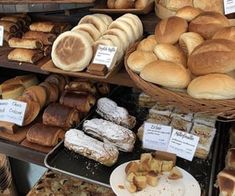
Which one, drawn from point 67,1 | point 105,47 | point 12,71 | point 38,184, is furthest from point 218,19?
point 12,71

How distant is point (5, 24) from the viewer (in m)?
1.47

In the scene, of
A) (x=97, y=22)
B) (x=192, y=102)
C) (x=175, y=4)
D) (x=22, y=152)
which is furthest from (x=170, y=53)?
(x=22, y=152)

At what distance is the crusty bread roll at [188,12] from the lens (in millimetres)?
1073

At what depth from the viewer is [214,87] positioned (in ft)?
2.76

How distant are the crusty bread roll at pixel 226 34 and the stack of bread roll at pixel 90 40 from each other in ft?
1.19

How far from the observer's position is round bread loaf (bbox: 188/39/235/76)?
861 mm

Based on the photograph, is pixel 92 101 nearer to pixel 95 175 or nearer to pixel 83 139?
pixel 83 139

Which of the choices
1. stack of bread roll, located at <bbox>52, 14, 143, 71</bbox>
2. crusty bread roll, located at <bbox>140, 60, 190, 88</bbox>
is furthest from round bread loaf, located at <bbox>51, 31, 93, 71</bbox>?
crusty bread roll, located at <bbox>140, 60, 190, 88</bbox>

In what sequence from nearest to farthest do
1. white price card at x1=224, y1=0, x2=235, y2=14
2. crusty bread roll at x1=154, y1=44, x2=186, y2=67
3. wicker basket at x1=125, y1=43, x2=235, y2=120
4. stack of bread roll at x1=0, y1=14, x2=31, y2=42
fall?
wicker basket at x1=125, y1=43, x2=235, y2=120, crusty bread roll at x1=154, y1=44, x2=186, y2=67, white price card at x1=224, y1=0, x2=235, y2=14, stack of bread roll at x1=0, y1=14, x2=31, y2=42

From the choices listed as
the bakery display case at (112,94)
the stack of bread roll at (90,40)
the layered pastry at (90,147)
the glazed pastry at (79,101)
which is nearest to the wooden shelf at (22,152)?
the bakery display case at (112,94)

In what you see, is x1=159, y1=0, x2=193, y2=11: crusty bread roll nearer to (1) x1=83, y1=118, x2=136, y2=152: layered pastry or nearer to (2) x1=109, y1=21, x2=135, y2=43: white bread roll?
(2) x1=109, y1=21, x2=135, y2=43: white bread roll

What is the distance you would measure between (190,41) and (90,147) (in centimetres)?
52

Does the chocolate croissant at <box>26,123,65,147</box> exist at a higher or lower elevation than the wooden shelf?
higher

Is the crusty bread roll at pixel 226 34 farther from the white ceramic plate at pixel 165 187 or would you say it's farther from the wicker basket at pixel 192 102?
the white ceramic plate at pixel 165 187
